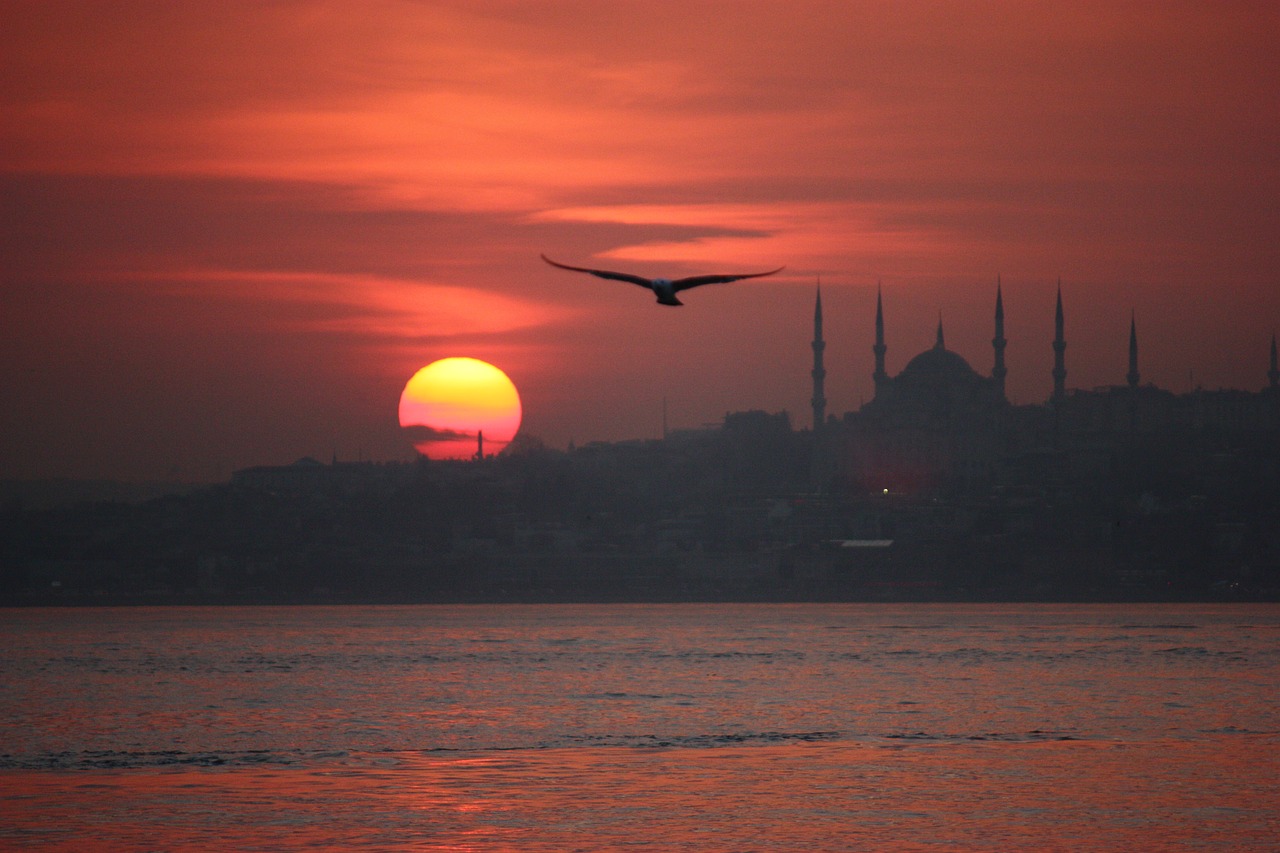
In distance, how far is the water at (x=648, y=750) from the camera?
2280 centimetres

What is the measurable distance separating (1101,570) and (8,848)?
13043 centimetres

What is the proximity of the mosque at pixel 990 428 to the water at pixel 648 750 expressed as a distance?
347 ft

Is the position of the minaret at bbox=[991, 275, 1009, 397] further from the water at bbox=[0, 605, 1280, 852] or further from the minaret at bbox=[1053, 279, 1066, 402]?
the water at bbox=[0, 605, 1280, 852]

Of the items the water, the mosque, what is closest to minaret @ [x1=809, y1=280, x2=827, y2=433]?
the mosque

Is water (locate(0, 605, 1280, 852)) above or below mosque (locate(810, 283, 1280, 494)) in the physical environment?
below

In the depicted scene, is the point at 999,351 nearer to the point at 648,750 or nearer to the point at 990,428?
the point at 990,428

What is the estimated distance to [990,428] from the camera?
7037 inches

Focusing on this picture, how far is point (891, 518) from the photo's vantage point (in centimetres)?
15638

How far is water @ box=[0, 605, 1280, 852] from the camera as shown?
22797 millimetres

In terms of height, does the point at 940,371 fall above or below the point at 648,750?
above

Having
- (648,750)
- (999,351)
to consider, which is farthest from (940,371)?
(648,750)

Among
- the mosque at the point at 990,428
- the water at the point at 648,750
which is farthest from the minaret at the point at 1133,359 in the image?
the water at the point at 648,750

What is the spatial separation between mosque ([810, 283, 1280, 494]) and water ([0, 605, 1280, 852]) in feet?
347

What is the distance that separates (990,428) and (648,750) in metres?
151
